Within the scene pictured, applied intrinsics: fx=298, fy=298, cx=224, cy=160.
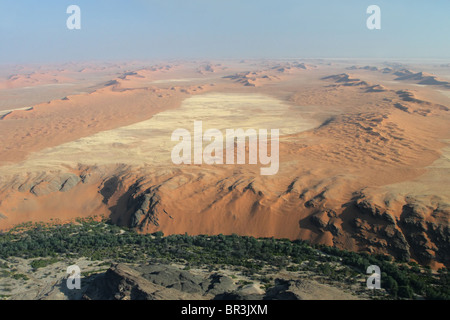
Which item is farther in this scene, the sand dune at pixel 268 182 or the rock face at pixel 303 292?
the sand dune at pixel 268 182

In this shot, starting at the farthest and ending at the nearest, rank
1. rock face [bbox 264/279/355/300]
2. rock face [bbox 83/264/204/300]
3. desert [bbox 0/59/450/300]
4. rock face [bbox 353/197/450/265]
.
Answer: desert [bbox 0/59/450/300] → rock face [bbox 353/197/450/265] → rock face [bbox 83/264/204/300] → rock face [bbox 264/279/355/300]

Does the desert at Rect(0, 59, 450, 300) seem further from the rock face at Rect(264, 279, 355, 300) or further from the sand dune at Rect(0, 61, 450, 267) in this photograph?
the rock face at Rect(264, 279, 355, 300)

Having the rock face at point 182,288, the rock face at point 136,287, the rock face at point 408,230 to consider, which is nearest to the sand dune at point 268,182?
the rock face at point 408,230

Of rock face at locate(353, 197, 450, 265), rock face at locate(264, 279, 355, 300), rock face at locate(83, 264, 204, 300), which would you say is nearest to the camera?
rock face at locate(264, 279, 355, 300)

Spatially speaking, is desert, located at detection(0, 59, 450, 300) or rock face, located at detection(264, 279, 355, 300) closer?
rock face, located at detection(264, 279, 355, 300)

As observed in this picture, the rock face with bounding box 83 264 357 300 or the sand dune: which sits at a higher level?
the sand dune

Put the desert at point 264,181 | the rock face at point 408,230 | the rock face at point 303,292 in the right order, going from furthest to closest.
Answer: the desert at point 264,181
the rock face at point 408,230
the rock face at point 303,292

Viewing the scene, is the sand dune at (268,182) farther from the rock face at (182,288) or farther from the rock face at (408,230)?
the rock face at (182,288)

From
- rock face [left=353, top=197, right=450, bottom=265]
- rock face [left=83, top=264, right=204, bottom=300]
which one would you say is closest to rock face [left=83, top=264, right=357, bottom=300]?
rock face [left=83, top=264, right=204, bottom=300]

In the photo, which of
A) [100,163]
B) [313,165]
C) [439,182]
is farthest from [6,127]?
[439,182]

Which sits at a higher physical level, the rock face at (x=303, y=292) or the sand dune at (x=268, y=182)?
the sand dune at (x=268, y=182)
